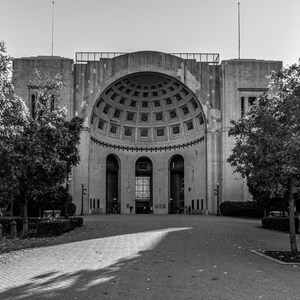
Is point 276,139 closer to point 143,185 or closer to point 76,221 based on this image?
point 76,221

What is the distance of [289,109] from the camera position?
1325 cm

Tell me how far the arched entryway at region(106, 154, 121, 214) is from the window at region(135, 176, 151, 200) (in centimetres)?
303

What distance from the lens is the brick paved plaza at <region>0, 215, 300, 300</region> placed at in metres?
8.44

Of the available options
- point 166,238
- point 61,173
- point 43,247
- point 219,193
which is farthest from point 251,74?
point 43,247

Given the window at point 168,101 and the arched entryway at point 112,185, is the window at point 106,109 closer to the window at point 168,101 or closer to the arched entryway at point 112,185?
the arched entryway at point 112,185

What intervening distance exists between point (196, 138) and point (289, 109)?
4003cm

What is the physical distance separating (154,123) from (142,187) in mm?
9377

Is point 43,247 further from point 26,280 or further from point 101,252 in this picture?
point 26,280

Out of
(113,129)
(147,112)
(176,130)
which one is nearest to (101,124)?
(113,129)

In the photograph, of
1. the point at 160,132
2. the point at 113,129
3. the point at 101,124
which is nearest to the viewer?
the point at 101,124

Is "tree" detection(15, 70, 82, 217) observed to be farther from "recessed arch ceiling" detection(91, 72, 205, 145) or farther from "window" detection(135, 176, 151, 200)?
"window" detection(135, 176, 151, 200)

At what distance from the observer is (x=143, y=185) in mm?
59938

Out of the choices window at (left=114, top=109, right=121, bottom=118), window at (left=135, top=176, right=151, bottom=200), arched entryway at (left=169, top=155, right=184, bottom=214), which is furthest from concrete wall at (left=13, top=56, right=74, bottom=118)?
arched entryway at (left=169, top=155, right=184, bottom=214)

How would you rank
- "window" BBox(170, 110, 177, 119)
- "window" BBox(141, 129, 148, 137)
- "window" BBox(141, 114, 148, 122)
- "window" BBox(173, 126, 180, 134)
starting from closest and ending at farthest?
"window" BBox(170, 110, 177, 119)
"window" BBox(173, 126, 180, 134)
"window" BBox(141, 114, 148, 122)
"window" BBox(141, 129, 148, 137)
